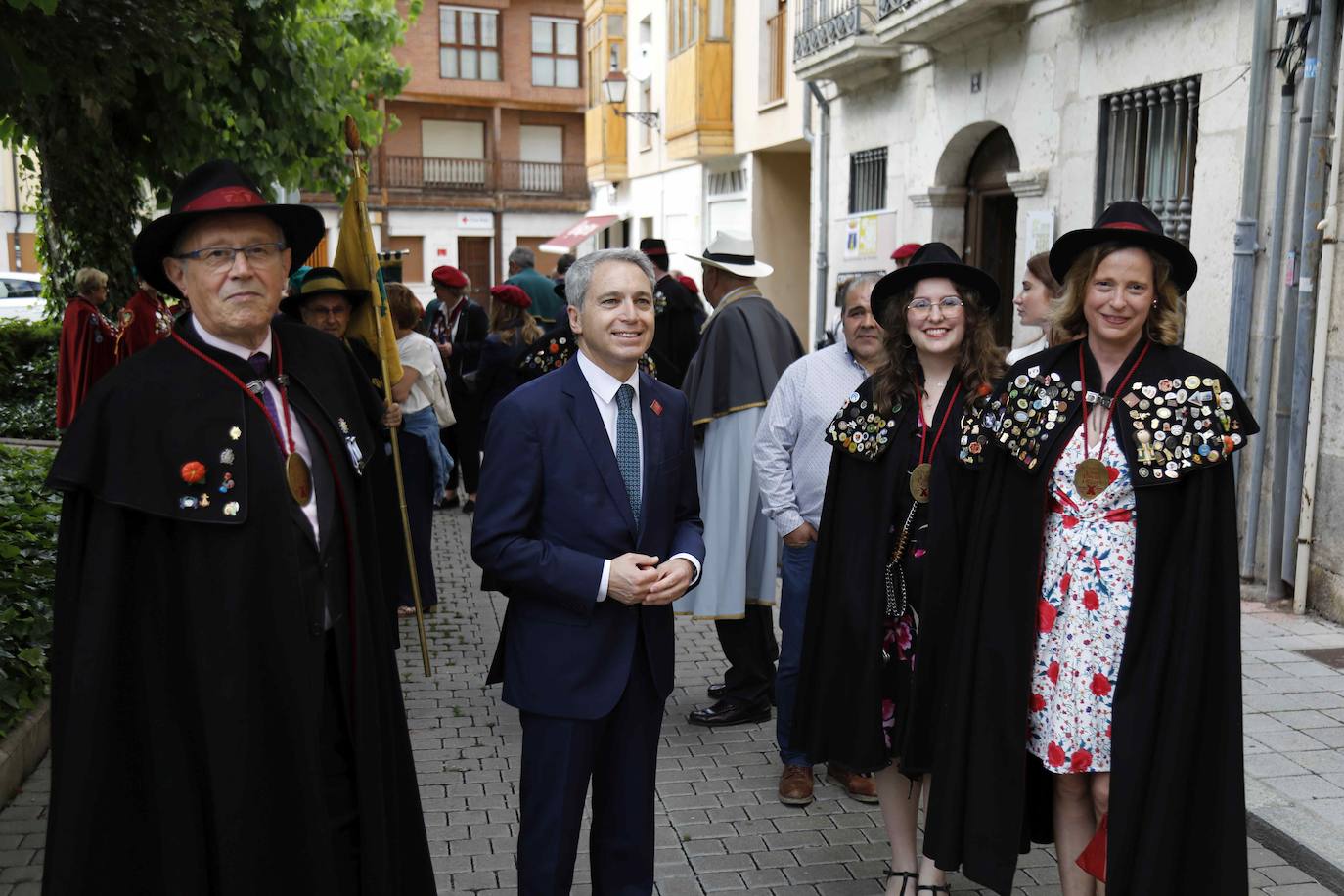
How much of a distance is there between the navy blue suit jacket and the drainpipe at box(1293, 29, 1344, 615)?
5284 mm

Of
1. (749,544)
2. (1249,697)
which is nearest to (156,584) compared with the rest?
(749,544)

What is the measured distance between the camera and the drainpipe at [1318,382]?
725 centimetres

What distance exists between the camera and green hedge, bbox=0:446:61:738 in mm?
5634

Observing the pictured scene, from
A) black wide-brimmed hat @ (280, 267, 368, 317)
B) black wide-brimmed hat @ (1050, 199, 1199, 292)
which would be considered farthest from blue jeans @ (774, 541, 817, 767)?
black wide-brimmed hat @ (280, 267, 368, 317)

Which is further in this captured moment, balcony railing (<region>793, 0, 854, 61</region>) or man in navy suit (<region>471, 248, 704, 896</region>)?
balcony railing (<region>793, 0, 854, 61</region>)

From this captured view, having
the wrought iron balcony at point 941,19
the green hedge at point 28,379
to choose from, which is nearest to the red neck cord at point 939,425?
the wrought iron balcony at point 941,19

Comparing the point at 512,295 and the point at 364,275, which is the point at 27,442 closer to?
the point at 512,295

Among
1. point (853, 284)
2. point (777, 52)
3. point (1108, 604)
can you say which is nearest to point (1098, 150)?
point (853, 284)

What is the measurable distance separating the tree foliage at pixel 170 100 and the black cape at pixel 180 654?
315 cm

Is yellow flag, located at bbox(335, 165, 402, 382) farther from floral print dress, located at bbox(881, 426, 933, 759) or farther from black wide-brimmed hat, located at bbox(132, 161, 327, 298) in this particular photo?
floral print dress, located at bbox(881, 426, 933, 759)

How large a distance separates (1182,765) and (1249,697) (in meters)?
2.99

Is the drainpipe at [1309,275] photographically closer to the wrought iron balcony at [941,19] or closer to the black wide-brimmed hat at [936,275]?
the wrought iron balcony at [941,19]

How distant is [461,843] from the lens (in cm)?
468

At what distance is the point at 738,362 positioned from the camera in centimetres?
599
